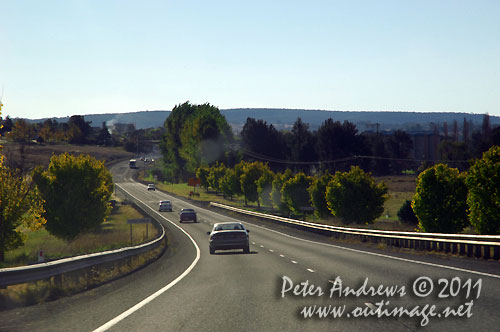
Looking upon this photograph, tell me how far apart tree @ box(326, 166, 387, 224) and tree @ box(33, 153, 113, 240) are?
2074 centimetres

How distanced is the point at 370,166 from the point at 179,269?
428 ft

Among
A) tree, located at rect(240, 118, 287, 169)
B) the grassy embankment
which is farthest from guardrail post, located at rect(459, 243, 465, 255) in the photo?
tree, located at rect(240, 118, 287, 169)

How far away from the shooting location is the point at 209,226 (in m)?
58.7

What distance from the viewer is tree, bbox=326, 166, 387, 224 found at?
5378 centimetres

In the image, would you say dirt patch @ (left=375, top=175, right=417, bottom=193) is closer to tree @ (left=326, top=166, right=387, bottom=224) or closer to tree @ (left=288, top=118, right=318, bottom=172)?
tree @ (left=288, top=118, right=318, bottom=172)

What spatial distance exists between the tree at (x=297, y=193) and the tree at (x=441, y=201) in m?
38.3

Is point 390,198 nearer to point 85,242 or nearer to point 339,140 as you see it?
point 339,140

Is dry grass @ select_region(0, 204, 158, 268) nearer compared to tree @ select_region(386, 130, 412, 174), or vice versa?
dry grass @ select_region(0, 204, 158, 268)

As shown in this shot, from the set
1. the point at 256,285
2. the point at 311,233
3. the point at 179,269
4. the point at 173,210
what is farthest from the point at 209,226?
the point at 256,285

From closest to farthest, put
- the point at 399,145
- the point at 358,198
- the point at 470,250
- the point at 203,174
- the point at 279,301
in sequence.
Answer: the point at 279,301 < the point at 470,250 < the point at 358,198 < the point at 203,174 < the point at 399,145

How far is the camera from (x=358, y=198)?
53.8m

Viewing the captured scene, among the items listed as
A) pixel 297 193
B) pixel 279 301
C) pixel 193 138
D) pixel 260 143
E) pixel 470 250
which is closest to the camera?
pixel 279 301

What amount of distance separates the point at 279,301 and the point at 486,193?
23.5 metres

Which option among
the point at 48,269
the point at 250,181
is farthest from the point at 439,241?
the point at 250,181
